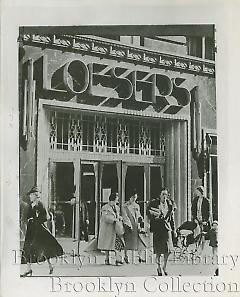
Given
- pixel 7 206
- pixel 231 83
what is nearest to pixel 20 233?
pixel 7 206

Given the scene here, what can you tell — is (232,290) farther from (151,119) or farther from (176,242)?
(151,119)

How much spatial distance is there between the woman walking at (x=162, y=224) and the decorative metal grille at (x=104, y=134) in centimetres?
6

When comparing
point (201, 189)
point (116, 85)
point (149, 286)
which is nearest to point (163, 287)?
point (149, 286)

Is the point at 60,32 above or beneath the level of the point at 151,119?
above

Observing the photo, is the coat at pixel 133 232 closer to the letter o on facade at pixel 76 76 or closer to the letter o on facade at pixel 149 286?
the letter o on facade at pixel 149 286

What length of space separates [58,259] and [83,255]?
0.10 feet

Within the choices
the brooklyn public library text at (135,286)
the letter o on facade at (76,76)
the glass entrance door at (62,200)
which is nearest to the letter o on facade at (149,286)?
the brooklyn public library text at (135,286)

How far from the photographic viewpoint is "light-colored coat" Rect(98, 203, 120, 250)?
585mm

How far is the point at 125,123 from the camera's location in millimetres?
593

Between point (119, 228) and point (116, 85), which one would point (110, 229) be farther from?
point (116, 85)

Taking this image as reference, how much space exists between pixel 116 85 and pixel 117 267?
8.3 inches

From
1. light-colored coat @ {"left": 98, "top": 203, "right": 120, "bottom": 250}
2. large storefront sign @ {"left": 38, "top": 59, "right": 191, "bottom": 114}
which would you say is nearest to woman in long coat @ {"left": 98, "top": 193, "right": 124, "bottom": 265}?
light-colored coat @ {"left": 98, "top": 203, "right": 120, "bottom": 250}

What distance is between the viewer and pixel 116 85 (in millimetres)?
595

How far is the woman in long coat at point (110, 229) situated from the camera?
0.59 metres
